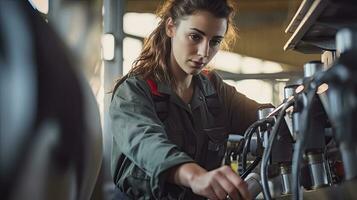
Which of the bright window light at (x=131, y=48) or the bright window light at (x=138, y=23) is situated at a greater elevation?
the bright window light at (x=138, y=23)

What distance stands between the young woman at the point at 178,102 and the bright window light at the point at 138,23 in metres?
2.91

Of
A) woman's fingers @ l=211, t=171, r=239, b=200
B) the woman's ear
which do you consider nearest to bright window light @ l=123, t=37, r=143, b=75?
the woman's ear

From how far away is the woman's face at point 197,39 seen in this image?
1.26m

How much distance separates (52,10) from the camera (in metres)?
0.69

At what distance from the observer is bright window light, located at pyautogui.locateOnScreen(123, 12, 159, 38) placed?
4.35 metres

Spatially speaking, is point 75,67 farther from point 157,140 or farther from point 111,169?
point 111,169

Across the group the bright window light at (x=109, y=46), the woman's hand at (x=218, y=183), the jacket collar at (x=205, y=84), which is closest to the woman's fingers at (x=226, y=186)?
the woman's hand at (x=218, y=183)

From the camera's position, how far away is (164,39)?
139 centimetres

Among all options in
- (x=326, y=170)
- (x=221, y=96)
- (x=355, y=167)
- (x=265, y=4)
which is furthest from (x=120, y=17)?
(x=355, y=167)

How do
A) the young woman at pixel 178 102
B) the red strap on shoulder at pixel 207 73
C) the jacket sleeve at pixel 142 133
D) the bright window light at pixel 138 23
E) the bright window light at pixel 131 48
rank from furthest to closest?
the bright window light at pixel 138 23
the bright window light at pixel 131 48
the red strap on shoulder at pixel 207 73
the young woman at pixel 178 102
the jacket sleeve at pixel 142 133

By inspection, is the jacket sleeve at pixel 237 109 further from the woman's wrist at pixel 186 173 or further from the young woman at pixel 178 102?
the woman's wrist at pixel 186 173

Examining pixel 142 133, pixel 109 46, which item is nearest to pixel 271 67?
pixel 109 46

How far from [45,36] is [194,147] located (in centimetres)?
90

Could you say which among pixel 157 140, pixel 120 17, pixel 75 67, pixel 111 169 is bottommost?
pixel 111 169
